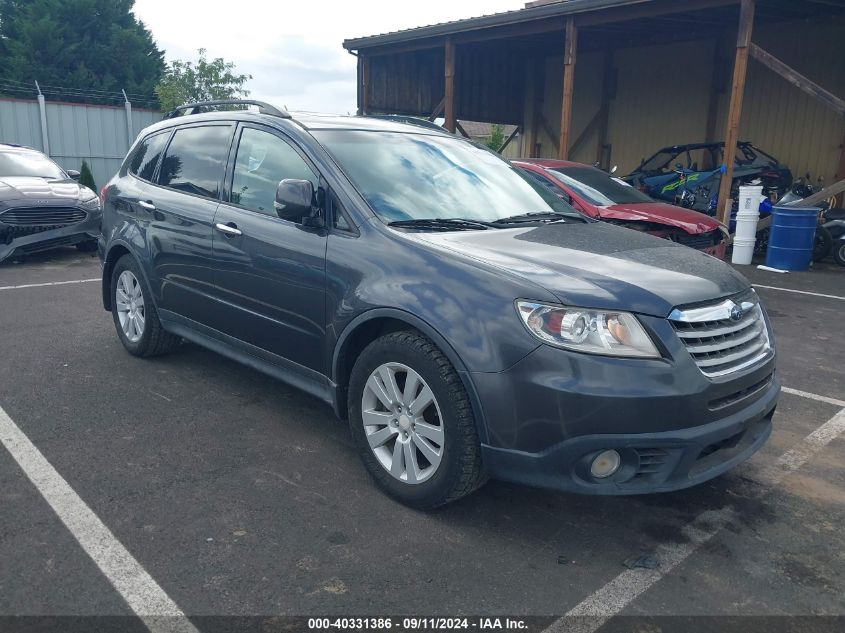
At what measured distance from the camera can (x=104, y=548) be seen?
2.82 metres

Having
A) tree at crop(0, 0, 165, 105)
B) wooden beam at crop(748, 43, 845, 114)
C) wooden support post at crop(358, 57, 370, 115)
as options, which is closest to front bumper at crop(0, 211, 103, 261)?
wooden support post at crop(358, 57, 370, 115)

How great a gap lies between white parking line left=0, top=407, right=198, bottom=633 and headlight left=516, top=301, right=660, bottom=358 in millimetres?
1603

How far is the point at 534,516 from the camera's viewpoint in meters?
3.18

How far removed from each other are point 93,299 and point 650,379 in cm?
639

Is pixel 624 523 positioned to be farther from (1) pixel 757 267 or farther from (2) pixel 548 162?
(1) pixel 757 267

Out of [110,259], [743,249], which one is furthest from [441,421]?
[743,249]

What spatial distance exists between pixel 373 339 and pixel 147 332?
2405 millimetres

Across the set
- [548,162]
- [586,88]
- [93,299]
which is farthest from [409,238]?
[586,88]

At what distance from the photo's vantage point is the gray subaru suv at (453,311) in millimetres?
2717

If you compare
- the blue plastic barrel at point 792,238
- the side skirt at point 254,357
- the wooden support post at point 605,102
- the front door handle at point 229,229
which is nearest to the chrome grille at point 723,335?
the side skirt at point 254,357

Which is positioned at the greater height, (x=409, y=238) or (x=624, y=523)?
(x=409, y=238)

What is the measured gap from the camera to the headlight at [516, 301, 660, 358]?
8.89ft

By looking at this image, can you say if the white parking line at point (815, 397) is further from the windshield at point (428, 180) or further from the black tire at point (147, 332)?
the black tire at point (147, 332)

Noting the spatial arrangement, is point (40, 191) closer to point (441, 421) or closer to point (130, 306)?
point (130, 306)
